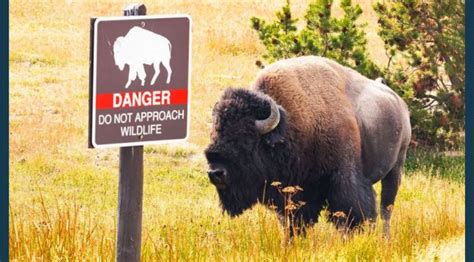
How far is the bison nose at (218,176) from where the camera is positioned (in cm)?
1083

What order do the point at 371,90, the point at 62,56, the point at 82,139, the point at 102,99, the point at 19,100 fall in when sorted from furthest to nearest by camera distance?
the point at 62,56 < the point at 19,100 < the point at 82,139 < the point at 371,90 < the point at 102,99

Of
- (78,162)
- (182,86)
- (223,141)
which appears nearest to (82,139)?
(78,162)

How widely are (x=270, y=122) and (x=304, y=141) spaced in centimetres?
60

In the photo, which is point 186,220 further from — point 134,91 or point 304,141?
point 134,91

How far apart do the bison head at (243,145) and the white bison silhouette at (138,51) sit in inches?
119

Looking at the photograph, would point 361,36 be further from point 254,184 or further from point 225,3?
point 225,3

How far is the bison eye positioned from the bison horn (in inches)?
24.7

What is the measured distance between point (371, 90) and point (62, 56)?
16.3 metres

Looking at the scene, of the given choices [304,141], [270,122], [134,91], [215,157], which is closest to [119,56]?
[134,91]

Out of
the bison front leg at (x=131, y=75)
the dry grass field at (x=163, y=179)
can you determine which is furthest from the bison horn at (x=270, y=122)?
the bison front leg at (x=131, y=75)

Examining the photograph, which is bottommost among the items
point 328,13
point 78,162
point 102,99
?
point 78,162

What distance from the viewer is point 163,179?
63.7 ft

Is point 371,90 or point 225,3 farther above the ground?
point 225,3

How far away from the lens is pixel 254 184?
11.5 metres
